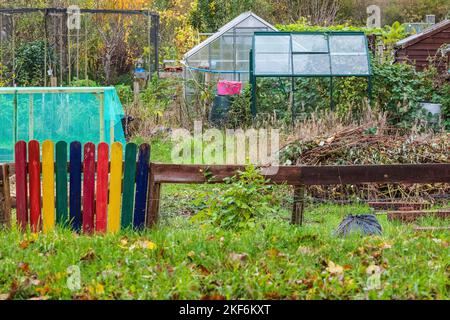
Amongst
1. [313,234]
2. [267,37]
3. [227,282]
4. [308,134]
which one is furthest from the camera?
[267,37]

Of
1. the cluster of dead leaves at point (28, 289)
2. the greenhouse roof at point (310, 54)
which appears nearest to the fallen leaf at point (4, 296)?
the cluster of dead leaves at point (28, 289)

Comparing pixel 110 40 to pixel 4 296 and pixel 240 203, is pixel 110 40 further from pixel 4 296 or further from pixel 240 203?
pixel 4 296

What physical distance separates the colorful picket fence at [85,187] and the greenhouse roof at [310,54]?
34.0 feet

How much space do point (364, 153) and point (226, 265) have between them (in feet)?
24.1

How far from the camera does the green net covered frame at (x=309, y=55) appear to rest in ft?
57.6

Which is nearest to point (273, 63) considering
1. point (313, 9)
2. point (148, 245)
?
point (148, 245)

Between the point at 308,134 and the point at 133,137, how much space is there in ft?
18.6

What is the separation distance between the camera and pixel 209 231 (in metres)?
6.58

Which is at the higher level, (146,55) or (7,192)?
(146,55)

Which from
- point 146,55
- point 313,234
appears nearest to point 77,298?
point 313,234

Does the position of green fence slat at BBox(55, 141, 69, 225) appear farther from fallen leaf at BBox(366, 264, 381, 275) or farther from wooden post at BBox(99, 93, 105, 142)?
wooden post at BBox(99, 93, 105, 142)

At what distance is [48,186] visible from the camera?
743 cm
